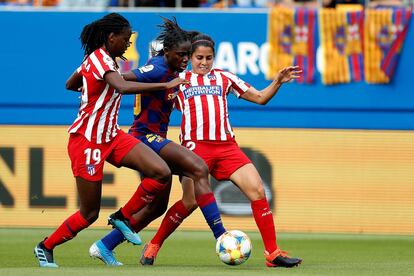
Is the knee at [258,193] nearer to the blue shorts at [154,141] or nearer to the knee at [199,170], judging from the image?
the knee at [199,170]

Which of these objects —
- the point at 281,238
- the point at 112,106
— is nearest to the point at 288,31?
the point at 281,238

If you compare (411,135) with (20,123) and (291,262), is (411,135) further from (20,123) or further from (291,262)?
(291,262)

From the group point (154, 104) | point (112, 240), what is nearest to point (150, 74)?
point (154, 104)

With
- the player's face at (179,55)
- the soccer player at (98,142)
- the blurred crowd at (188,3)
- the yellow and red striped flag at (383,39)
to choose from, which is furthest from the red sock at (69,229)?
the yellow and red striped flag at (383,39)

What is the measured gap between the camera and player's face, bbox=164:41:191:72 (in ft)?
31.3

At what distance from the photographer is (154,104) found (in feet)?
31.8

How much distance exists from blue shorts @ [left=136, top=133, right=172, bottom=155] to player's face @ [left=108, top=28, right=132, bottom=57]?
85cm

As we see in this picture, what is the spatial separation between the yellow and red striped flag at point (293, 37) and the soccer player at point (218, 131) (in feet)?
20.4

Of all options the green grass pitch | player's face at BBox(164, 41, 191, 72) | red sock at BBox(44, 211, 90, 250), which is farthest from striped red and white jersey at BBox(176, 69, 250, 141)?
red sock at BBox(44, 211, 90, 250)

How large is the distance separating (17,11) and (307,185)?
5088mm

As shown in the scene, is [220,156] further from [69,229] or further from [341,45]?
[341,45]

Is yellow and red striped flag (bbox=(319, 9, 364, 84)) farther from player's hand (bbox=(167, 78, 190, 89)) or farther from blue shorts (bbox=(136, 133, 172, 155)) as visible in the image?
player's hand (bbox=(167, 78, 190, 89))

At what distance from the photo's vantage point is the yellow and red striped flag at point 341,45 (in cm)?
1608

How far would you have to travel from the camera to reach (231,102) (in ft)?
53.3
